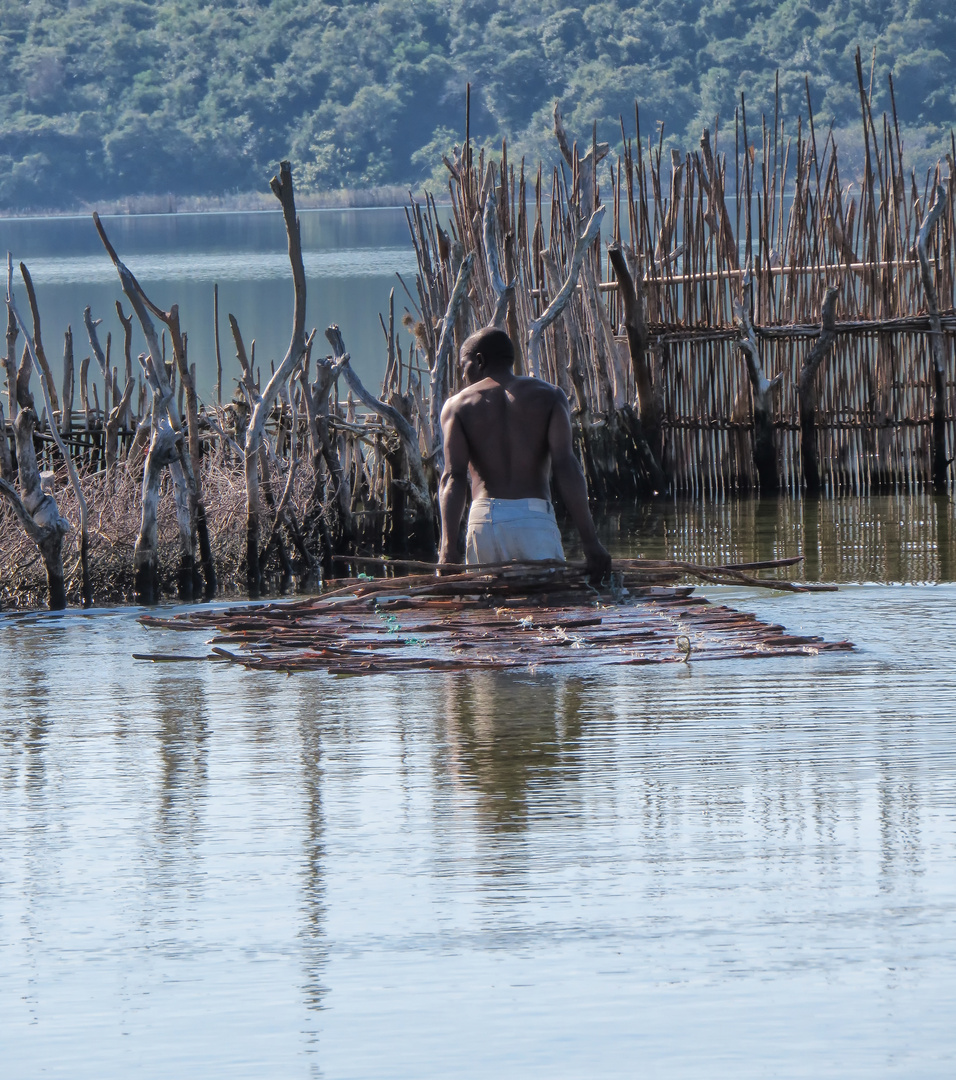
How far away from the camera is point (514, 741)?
5.38 metres

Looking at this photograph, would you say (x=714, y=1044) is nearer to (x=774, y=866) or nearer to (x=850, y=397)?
(x=774, y=866)

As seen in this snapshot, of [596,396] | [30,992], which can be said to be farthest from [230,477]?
[30,992]

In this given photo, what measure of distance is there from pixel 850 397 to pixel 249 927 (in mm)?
9762

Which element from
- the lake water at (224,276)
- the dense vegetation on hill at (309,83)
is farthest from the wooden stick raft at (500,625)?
the dense vegetation on hill at (309,83)

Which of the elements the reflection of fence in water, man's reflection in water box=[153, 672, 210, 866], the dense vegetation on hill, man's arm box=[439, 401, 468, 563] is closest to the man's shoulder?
man's arm box=[439, 401, 468, 563]

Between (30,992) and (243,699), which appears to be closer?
(30,992)

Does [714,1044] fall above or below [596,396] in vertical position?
below

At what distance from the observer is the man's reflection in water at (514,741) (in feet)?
15.6

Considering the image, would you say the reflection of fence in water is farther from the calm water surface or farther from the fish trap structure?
the calm water surface

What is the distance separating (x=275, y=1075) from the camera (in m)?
3.32

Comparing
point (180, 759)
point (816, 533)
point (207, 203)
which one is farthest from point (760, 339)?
point (207, 203)

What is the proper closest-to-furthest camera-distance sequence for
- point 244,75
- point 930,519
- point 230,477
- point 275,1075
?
point 275,1075 → point 230,477 → point 930,519 → point 244,75

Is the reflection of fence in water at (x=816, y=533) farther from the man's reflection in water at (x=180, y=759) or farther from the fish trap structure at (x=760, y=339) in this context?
the man's reflection in water at (x=180, y=759)

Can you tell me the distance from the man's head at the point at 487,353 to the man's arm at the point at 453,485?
0.17 m
